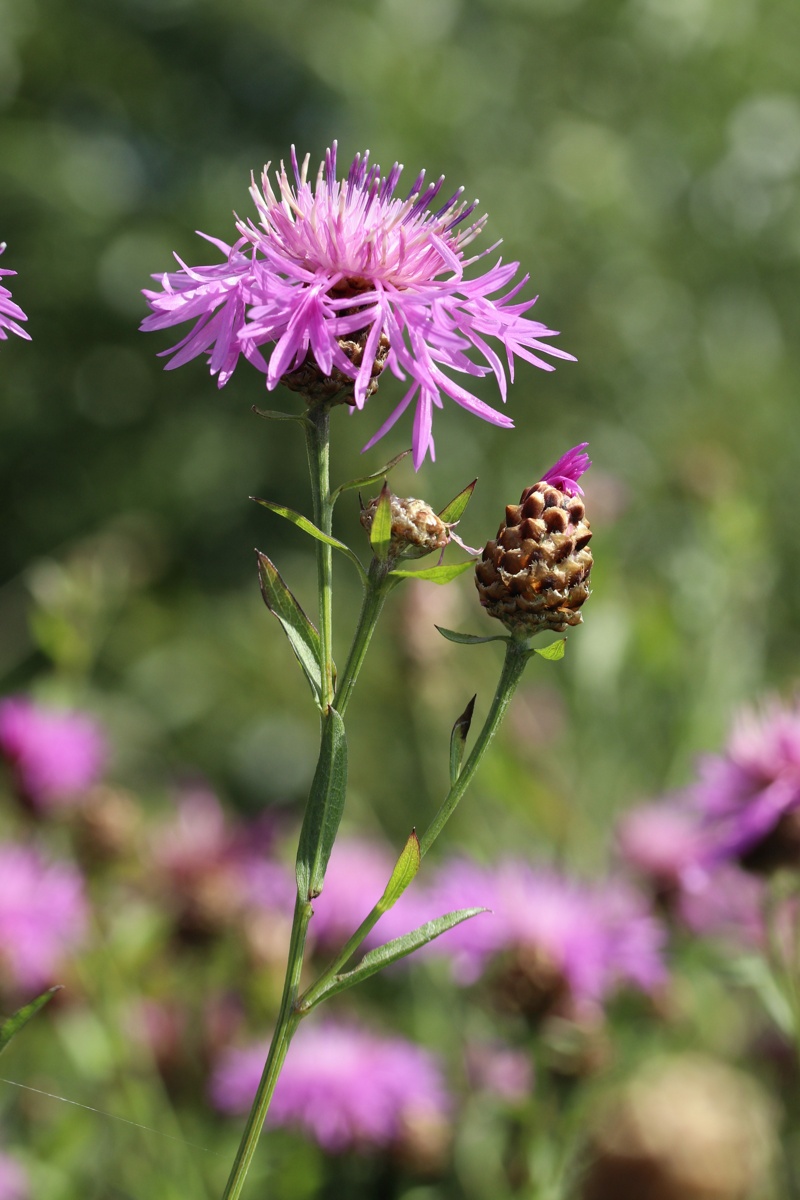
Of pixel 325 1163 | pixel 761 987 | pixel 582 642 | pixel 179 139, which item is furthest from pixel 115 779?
pixel 179 139

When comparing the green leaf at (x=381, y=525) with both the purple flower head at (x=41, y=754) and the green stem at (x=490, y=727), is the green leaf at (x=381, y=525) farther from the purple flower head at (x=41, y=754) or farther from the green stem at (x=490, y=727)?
the purple flower head at (x=41, y=754)

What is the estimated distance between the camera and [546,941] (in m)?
1.02

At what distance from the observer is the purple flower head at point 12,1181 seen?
101 centimetres

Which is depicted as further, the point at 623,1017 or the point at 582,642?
the point at 582,642

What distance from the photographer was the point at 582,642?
1.44 meters

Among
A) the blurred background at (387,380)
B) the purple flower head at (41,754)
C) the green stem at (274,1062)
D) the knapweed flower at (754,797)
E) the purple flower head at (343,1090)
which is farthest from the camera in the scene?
the blurred background at (387,380)

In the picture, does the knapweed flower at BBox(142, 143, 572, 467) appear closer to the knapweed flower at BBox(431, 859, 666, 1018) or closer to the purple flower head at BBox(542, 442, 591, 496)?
the purple flower head at BBox(542, 442, 591, 496)

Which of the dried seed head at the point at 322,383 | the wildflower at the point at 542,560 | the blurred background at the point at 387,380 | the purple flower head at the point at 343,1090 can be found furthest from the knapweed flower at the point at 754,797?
the blurred background at the point at 387,380

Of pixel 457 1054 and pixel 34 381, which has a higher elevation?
pixel 34 381

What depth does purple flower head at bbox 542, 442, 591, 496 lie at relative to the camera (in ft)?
1.79

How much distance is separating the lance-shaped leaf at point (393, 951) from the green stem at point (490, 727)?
0.03 m

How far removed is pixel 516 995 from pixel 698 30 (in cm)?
379

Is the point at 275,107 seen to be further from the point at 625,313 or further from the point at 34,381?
the point at 625,313

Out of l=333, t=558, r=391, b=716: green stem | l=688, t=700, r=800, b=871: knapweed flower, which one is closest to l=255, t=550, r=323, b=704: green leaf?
l=333, t=558, r=391, b=716: green stem
